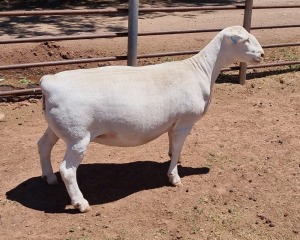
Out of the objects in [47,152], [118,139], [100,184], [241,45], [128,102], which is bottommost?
[100,184]

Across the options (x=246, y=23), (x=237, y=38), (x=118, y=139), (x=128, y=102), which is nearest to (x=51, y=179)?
(x=118, y=139)

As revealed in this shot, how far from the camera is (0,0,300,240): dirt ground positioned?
159 inches

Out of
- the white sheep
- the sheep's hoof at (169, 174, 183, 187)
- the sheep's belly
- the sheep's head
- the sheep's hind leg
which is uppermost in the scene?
the sheep's head

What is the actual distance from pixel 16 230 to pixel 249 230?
1.77 meters

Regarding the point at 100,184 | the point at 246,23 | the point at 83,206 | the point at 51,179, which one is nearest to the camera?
the point at 83,206

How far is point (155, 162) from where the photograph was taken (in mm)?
5133

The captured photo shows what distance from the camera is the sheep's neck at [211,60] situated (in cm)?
463

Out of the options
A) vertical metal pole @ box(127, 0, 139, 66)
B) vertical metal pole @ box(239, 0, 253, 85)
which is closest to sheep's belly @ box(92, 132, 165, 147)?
vertical metal pole @ box(127, 0, 139, 66)

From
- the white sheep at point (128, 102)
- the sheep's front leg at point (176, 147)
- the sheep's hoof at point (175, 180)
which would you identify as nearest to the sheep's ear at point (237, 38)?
the white sheep at point (128, 102)

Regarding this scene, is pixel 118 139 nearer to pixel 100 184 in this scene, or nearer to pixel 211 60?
pixel 100 184

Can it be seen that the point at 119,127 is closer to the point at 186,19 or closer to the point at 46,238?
the point at 46,238

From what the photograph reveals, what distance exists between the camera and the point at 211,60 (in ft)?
15.4

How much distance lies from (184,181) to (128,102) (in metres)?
1.07

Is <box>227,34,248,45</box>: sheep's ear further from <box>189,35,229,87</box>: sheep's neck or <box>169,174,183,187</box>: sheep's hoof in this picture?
<box>169,174,183,187</box>: sheep's hoof
